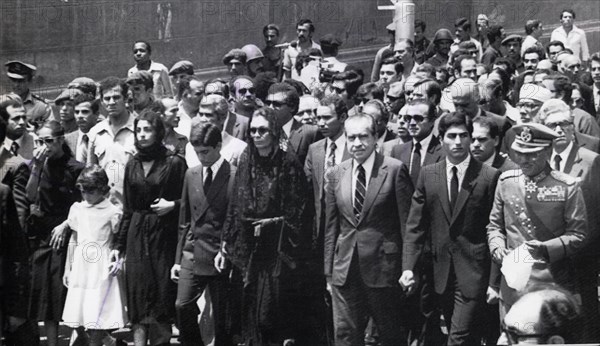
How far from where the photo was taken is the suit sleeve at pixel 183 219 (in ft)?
24.2

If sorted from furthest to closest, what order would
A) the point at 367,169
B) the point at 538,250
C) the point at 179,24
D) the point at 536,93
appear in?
the point at 179,24 < the point at 536,93 < the point at 367,169 < the point at 538,250

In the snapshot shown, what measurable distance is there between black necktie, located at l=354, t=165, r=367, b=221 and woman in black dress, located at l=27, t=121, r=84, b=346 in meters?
1.96

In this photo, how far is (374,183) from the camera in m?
7.11

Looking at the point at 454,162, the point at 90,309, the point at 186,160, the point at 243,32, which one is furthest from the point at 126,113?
the point at 243,32

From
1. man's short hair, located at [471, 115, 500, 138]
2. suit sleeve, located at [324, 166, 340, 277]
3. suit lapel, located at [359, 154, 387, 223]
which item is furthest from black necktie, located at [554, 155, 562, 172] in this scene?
suit sleeve, located at [324, 166, 340, 277]

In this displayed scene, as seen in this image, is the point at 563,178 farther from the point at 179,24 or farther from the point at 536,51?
the point at 179,24

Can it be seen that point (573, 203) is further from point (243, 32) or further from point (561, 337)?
point (243, 32)

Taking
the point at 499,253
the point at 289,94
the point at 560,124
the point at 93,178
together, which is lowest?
the point at 499,253

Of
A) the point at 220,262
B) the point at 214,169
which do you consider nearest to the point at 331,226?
the point at 220,262

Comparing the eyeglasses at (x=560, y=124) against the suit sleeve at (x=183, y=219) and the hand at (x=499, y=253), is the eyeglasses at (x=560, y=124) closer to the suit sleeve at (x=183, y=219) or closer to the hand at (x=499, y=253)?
the hand at (x=499, y=253)

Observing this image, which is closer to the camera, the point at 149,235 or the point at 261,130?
Result: the point at 261,130

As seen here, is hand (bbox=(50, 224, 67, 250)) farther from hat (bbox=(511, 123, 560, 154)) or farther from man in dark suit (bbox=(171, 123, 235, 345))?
hat (bbox=(511, 123, 560, 154))

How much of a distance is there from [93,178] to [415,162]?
7.03 ft

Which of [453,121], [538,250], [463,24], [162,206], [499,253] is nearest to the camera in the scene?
[538,250]
